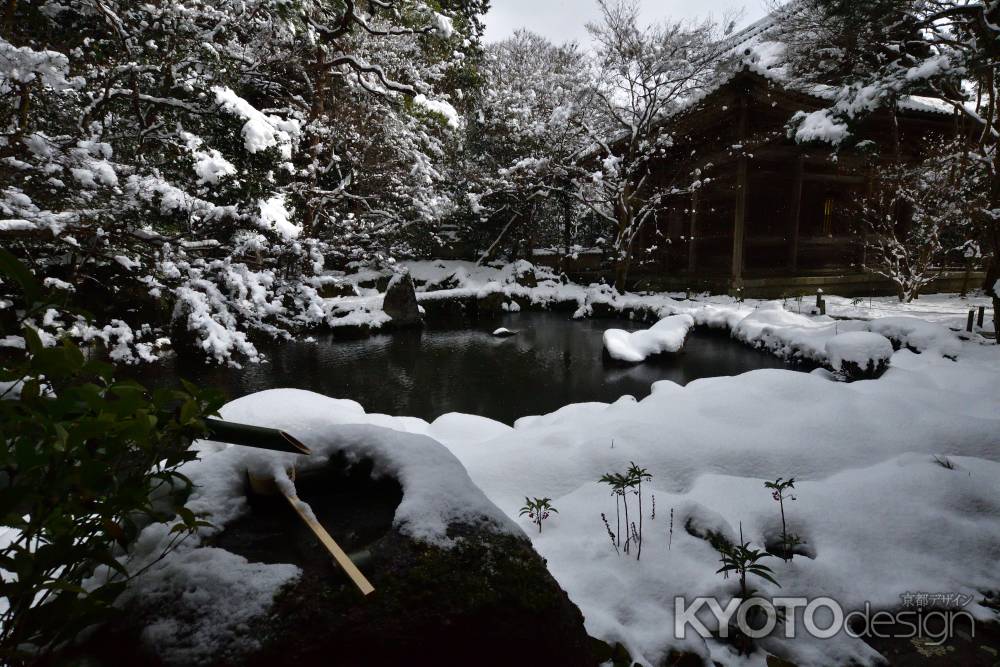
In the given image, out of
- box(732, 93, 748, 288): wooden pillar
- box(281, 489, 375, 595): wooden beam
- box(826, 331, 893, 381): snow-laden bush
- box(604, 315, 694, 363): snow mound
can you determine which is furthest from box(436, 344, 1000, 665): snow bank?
box(732, 93, 748, 288): wooden pillar

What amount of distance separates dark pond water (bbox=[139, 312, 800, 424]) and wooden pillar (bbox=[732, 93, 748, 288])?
127 inches

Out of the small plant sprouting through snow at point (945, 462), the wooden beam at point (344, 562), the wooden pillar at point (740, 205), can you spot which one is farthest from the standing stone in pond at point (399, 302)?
the wooden beam at point (344, 562)

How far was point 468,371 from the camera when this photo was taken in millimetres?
10008

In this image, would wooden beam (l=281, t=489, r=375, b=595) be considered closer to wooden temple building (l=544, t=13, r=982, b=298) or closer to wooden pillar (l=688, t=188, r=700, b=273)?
wooden temple building (l=544, t=13, r=982, b=298)

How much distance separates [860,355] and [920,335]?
1.37 m

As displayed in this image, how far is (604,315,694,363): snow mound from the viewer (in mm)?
10094

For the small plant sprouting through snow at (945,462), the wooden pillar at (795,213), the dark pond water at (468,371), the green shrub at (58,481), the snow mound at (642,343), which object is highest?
the wooden pillar at (795,213)

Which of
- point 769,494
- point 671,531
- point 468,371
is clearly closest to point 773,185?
point 468,371

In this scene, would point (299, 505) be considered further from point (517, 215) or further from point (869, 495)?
point (517, 215)

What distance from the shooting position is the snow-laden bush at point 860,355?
283 inches

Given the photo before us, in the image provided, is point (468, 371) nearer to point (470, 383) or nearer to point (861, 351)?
point (470, 383)

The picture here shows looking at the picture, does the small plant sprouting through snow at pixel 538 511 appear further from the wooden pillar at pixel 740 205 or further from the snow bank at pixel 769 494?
the wooden pillar at pixel 740 205

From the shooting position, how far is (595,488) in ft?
11.3

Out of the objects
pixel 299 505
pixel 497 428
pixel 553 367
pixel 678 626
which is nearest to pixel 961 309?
pixel 553 367
